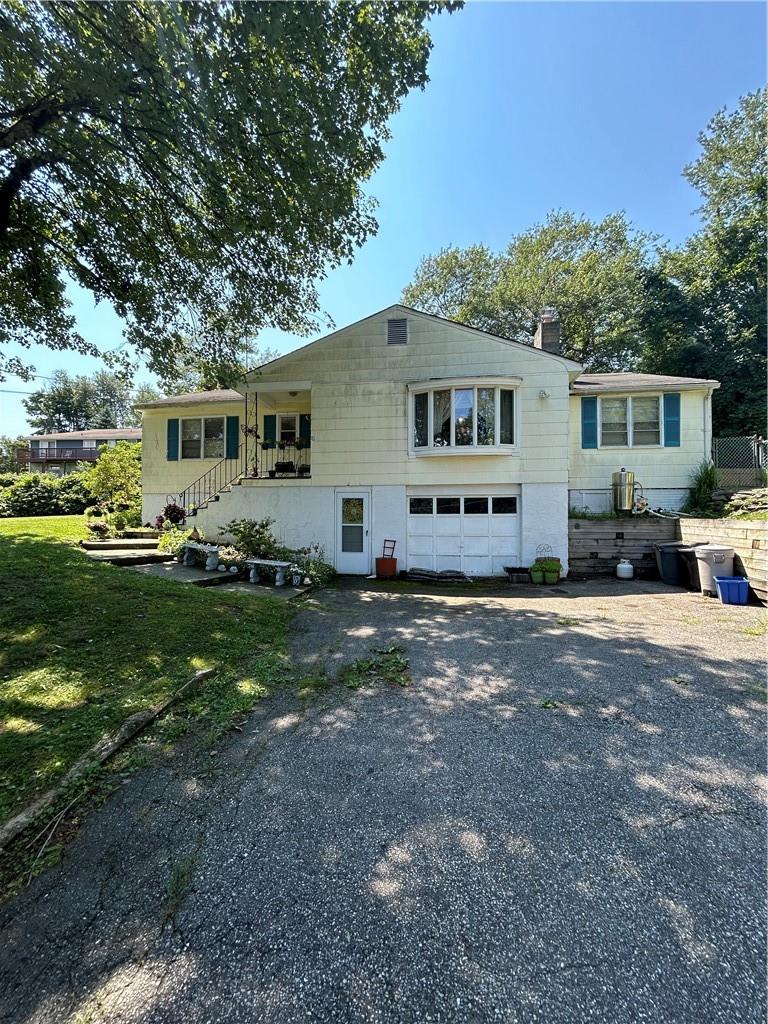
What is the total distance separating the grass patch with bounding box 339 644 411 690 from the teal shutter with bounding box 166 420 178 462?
1207 cm

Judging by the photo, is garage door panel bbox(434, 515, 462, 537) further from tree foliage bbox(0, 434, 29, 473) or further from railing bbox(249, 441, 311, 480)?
tree foliage bbox(0, 434, 29, 473)

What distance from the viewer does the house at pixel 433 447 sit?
36.2ft

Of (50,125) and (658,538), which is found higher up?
(50,125)

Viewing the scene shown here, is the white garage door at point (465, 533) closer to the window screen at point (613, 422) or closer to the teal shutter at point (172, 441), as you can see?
the window screen at point (613, 422)

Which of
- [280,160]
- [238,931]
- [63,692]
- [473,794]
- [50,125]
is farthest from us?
[280,160]

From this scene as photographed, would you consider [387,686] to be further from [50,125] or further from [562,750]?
[50,125]

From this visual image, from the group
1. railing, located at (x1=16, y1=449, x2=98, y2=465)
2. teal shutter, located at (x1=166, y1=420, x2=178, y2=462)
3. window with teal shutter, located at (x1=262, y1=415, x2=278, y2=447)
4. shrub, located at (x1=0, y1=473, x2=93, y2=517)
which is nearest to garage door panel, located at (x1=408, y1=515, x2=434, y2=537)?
window with teal shutter, located at (x1=262, y1=415, x2=278, y2=447)

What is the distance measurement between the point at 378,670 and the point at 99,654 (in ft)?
9.45

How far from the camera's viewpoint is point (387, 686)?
13.7ft

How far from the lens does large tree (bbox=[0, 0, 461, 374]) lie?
523 cm

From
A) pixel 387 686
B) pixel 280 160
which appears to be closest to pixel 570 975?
pixel 387 686

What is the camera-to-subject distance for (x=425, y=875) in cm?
200

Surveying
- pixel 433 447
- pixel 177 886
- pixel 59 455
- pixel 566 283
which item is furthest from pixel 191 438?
pixel 59 455

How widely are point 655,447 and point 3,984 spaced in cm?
1568
